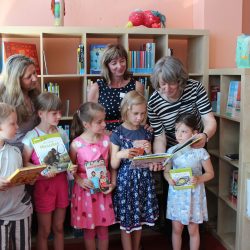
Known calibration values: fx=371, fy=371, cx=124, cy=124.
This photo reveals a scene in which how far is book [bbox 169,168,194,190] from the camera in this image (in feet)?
8.05

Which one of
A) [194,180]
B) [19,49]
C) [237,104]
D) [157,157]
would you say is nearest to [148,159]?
[157,157]

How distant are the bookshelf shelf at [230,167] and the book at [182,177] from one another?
50cm

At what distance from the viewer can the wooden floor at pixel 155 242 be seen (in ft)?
10.1

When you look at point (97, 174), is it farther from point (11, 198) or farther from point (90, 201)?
point (11, 198)

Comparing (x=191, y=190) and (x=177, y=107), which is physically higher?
(x=177, y=107)

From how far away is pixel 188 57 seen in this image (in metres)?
3.74

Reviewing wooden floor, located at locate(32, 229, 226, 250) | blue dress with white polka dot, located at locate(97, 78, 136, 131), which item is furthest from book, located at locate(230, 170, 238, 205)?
blue dress with white polka dot, located at locate(97, 78, 136, 131)

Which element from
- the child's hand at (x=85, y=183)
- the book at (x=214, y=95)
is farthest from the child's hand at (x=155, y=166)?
the book at (x=214, y=95)

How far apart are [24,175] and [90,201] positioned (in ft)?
2.03

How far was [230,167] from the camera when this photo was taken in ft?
10.3

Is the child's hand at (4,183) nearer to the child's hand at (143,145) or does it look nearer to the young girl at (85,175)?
the young girl at (85,175)

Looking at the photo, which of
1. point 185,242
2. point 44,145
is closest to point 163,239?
point 185,242

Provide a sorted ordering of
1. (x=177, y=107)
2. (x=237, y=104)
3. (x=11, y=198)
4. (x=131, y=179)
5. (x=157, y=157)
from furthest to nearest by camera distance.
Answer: (x=237, y=104) < (x=177, y=107) < (x=131, y=179) < (x=157, y=157) < (x=11, y=198)

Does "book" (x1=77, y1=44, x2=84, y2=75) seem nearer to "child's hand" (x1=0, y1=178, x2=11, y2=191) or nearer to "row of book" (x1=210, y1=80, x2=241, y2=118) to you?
"row of book" (x1=210, y1=80, x2=241, y2=118)
